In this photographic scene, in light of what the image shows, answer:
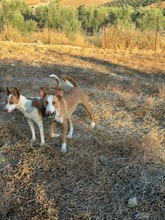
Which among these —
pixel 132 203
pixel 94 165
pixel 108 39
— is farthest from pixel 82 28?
pixel 132 203

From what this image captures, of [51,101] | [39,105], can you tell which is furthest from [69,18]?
[51,101]

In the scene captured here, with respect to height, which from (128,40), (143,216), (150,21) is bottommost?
(143,216)

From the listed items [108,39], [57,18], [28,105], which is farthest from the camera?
[57,18]

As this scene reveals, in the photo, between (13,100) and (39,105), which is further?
(39,105)

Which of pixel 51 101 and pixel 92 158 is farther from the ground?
pixel 51 101

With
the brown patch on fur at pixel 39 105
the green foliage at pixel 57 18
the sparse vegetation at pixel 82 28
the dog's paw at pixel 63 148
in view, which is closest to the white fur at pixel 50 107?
the brown patch on fur at pixel 39 105

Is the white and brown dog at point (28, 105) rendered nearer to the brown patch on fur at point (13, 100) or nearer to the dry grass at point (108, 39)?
the brown patch on fur at point (13, 100)

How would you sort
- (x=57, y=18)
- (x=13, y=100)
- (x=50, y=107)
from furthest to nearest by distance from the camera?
1. (x=57, y=18)
2. (x=13, y=100)
3. (x=50, y=107)

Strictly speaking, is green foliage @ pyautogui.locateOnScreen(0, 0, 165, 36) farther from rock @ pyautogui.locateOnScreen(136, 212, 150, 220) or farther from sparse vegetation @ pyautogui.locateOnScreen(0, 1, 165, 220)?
rock @ pyautogui.locateOnScreen(136, 212, 150, 220)

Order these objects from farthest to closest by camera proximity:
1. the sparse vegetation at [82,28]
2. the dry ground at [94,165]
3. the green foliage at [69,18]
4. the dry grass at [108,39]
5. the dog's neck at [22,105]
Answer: the green foliage at [69,18] < the sparse vegetation at [82,28] < the dry grass at [108,39] < the dog's neck at [22,105] < the dry ground at [94,165]

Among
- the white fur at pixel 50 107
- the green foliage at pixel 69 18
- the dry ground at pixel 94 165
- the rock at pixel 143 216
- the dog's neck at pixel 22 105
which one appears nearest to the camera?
the rock at pixel 143 216

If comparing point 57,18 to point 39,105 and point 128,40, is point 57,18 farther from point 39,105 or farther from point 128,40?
point 39,105

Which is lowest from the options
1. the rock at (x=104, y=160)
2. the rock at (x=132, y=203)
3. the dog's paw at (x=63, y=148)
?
the rock at (x=132, y=203)

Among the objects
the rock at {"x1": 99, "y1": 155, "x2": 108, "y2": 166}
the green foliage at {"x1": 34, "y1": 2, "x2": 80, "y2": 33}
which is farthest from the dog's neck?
the green foliage at {"x1": 34, "y1": 2, "x2": 80, "y2": 33}
